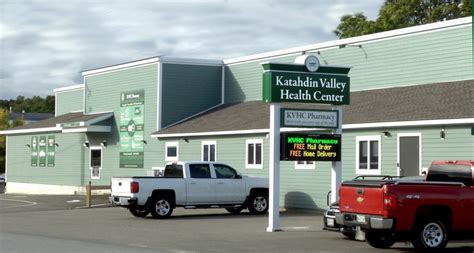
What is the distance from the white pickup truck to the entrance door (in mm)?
4958

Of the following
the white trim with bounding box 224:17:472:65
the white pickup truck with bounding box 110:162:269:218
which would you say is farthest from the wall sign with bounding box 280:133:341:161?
the white trim with bounding box 224:17:472:65

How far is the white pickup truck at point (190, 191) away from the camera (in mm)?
25703

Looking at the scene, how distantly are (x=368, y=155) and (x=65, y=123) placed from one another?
72.7 ft

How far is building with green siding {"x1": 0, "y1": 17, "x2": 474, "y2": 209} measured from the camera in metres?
25.6

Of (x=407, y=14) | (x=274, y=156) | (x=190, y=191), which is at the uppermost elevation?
(x=407, y=14)

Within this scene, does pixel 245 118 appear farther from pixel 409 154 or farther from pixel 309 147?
pixel 309 147

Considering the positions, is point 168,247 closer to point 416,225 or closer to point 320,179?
point 416,225

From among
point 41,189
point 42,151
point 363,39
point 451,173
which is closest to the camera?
point 451,173

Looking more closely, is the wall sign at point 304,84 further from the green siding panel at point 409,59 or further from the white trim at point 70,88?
the white trim at point 70,88

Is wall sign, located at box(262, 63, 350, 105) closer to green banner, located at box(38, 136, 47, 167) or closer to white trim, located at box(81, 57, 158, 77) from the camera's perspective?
white trim, located at box(81, 57, 158, 77)

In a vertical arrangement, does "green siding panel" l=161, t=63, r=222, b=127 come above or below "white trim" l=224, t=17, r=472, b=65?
below

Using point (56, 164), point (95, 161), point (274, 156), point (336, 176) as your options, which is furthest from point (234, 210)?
point (56, 164)

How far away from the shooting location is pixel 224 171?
2752cm

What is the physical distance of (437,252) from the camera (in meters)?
16.2
